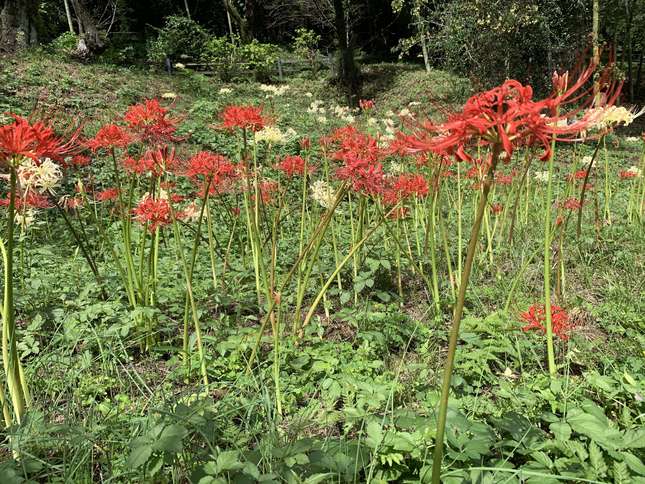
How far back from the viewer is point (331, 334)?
8.73 feet

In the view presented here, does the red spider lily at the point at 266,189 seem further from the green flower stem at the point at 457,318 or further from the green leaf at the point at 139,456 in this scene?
the green flower stem at the point at 457,318

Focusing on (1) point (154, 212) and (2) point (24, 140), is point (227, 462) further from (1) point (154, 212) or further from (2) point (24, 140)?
(1) point (154, 212)

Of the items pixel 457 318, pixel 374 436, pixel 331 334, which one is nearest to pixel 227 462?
pixel 374 436

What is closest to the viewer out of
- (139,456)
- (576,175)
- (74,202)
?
(139,456)

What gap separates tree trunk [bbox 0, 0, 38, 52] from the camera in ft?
38.1

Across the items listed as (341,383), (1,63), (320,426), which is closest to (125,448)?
(320,426)

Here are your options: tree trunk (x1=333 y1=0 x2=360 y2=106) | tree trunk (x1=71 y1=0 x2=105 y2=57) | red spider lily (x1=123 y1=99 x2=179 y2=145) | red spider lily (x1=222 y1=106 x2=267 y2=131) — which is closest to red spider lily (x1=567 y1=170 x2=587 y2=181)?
red spider lily (x1=222 y1=106 x2=267 y2=131)

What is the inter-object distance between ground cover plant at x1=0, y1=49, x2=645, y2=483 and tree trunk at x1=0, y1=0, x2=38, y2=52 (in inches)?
400

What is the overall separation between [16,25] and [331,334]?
13.9 meters

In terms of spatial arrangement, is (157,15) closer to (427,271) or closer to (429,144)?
(427,271)

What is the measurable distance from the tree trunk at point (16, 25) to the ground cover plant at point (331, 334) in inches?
400

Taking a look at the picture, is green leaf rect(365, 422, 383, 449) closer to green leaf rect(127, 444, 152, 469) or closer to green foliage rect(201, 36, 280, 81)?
green leaf rect(127, 444, 152, 469)

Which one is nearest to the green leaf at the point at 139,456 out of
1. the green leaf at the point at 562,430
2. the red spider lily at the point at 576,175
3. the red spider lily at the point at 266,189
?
the green leaf at the point at 562,430

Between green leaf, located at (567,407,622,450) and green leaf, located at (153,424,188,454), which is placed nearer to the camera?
green leaf, located at (153,424,188,454)
